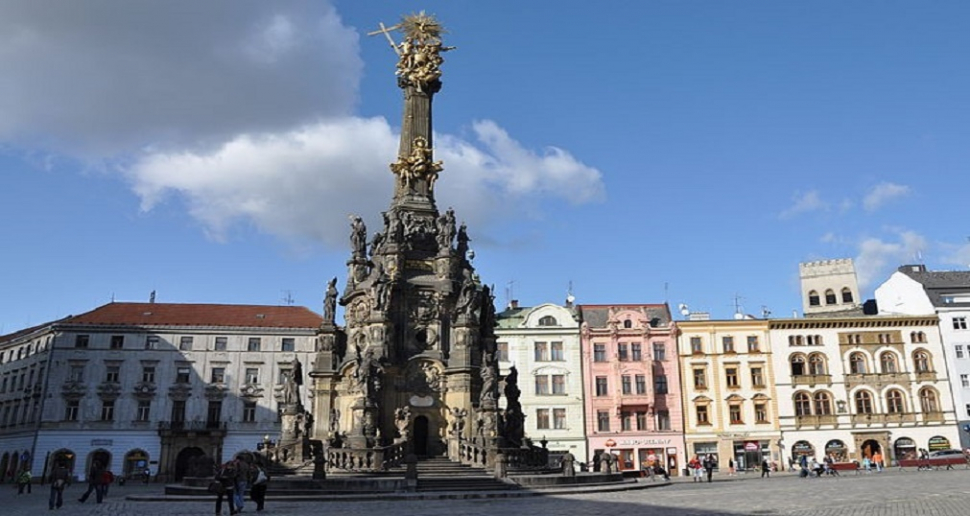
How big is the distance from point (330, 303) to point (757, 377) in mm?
36604

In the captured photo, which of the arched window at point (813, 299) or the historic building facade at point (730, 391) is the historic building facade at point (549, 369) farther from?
the arched window at point (813, 299)

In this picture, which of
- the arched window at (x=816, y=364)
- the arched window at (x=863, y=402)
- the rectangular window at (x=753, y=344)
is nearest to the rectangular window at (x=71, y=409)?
the rectangular window at (x=753, y=344)

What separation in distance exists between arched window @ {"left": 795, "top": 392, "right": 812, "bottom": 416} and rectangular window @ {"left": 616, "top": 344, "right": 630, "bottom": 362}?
1277 cm

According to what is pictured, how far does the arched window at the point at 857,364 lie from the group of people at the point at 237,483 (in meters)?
51.1

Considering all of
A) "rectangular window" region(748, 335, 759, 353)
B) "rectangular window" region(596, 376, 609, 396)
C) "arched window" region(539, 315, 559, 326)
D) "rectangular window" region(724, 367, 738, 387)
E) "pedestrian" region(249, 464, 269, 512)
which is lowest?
"pedestrian" region(249, 464, 269, 512)

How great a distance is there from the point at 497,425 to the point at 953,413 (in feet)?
142

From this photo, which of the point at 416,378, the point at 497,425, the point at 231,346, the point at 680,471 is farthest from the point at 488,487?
the point at 231,346

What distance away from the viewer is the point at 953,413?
5631 centimetres

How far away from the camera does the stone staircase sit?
25.5 metres

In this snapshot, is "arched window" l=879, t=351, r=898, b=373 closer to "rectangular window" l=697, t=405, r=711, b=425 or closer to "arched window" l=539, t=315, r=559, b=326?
"rectangular window" l=697, t=405, r=711, b=425

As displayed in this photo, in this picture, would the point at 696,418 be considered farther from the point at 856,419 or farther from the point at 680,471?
the point at 856,419

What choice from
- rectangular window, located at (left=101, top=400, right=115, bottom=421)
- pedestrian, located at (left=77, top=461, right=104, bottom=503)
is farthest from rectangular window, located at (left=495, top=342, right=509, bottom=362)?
pedestrian, located at (left=77, top=461, right=104, bottom=503)

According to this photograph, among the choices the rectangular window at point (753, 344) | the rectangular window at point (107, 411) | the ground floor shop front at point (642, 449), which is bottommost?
the ground floor shop front at point (642, 449)

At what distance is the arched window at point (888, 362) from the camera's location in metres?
57.8
